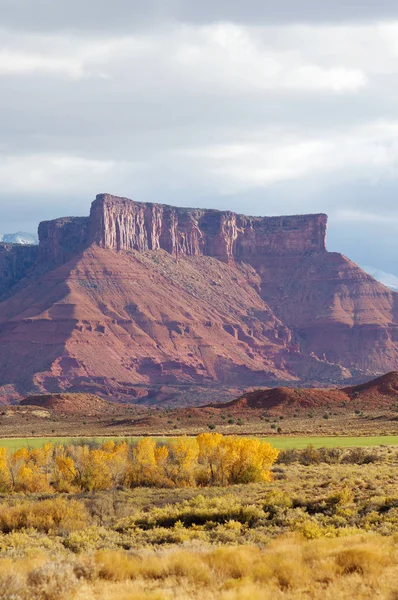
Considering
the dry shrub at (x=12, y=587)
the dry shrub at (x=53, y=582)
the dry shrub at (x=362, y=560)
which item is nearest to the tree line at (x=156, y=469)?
the dry shrub at (x=362, y=560)

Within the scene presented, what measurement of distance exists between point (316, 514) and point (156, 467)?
622 inches

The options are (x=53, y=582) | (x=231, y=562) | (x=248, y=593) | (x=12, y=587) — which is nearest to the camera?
(x=248, y=593)

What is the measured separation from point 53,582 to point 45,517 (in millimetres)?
12467

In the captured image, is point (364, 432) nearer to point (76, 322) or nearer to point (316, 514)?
point (316, 514)

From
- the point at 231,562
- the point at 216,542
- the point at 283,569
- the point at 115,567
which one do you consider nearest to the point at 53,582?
the point at 115,567

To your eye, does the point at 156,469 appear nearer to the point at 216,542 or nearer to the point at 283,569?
the point at 216,542

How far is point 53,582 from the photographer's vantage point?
46.6ft

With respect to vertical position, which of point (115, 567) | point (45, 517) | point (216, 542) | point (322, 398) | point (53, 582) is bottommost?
point (322, 398)

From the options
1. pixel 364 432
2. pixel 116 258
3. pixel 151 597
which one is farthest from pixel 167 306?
pixel 151 597

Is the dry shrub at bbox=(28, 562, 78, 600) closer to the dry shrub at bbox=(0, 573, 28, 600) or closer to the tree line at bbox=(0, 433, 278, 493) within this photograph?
the dry shrub at bbox=(0, 573, 28, 600)

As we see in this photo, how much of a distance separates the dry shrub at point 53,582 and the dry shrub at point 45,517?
1067 cm

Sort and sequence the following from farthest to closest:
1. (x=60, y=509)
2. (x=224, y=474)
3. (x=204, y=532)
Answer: (x=224, y=474) → (x=60, y=509) → (x=204, y=532)

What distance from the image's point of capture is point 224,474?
124 feet

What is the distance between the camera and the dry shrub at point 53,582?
13.9 m
